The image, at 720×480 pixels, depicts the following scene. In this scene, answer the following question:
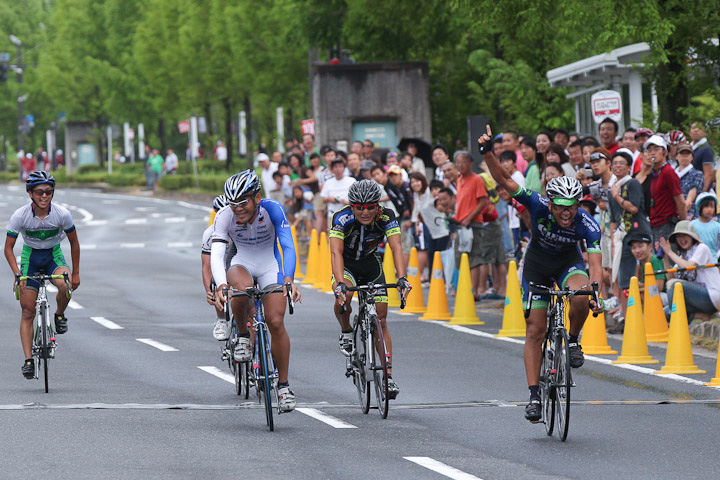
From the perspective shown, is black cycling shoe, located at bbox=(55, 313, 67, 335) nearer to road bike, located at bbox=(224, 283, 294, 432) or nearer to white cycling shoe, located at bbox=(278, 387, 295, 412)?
road bike, located at bbox=(224, 283, 294, 432)

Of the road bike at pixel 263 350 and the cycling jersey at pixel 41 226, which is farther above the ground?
the cycling jersey at pixel 41 226

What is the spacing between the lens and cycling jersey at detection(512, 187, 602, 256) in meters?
10.5

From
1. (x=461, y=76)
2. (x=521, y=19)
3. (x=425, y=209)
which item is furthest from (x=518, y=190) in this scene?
(x=461, y=76)

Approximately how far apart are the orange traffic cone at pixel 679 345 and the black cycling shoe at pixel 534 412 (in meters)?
3.76

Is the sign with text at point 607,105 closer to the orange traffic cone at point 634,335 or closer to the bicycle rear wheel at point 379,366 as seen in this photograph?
the orange traffic cone at point 634,335

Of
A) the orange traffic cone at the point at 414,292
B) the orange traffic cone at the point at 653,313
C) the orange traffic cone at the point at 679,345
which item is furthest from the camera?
the orange traffic cone at the point at 414,292

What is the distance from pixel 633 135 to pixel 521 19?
3.91 m

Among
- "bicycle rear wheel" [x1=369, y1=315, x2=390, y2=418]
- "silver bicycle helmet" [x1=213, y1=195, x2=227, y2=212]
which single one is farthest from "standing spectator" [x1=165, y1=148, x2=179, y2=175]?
"bicycle rear wheel" [x1=369, y1=315, x2=390, y2=418]

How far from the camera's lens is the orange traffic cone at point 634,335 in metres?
14.5

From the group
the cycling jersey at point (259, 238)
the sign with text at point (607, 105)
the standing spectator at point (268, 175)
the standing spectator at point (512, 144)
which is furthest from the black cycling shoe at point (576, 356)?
the standing spectator at point (268, 175)

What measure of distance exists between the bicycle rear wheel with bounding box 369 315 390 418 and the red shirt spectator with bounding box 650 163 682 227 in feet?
20.3

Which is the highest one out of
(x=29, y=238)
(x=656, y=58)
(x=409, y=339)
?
(x=656, y=58)

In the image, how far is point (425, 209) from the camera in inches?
822

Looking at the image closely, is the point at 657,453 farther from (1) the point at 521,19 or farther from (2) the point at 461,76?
(2) the point at 461,76
